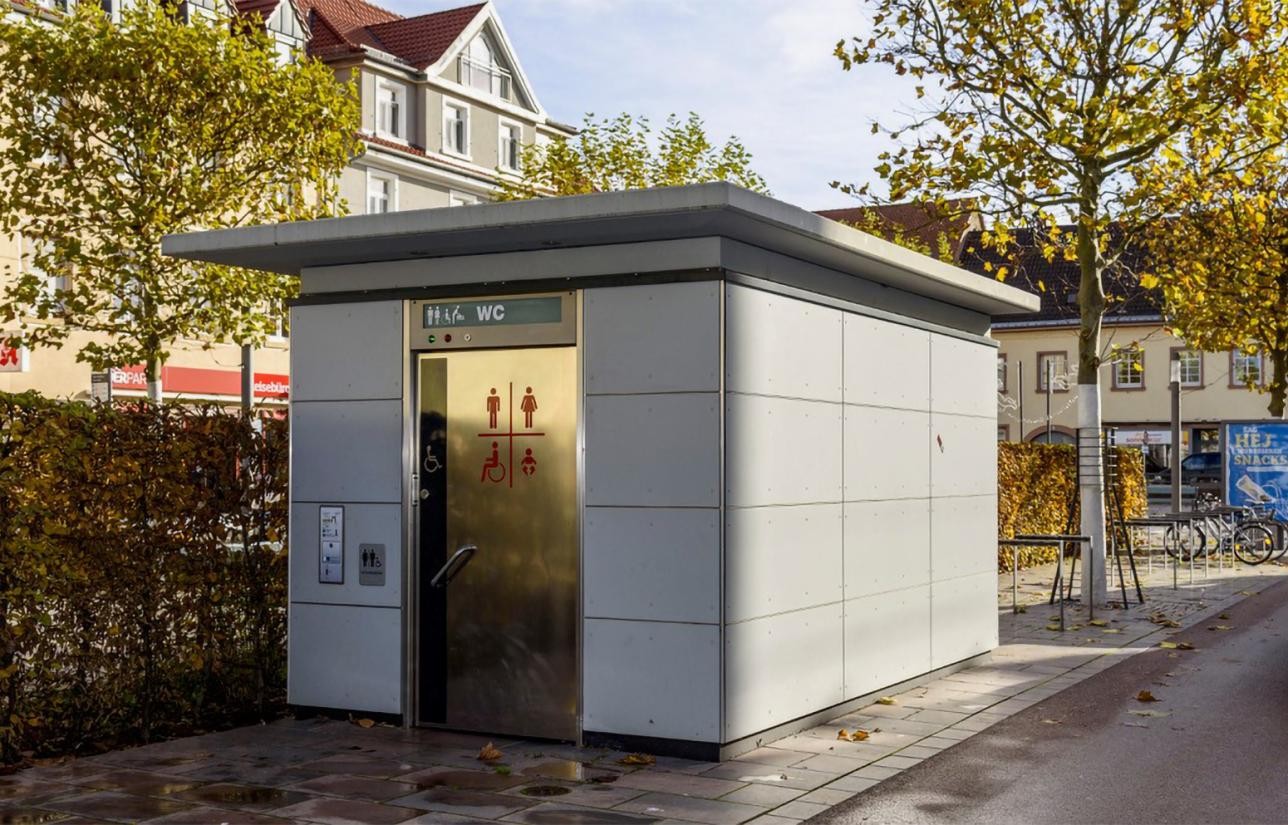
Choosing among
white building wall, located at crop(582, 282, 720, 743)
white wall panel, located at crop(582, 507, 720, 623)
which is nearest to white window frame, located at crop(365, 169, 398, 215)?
white building wall, located at crop(582, 282, 720, 743)

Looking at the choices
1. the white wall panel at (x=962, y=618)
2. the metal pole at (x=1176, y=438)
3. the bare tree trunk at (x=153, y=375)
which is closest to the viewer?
the white wall panel at (x=962, y=618)

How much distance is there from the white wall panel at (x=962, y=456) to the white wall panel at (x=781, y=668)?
234cm

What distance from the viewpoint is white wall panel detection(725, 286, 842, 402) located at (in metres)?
9.38

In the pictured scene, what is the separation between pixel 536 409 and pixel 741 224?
1855 millimetres

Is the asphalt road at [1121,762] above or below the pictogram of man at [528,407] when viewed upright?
below

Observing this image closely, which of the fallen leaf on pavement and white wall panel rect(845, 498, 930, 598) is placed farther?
white wall panel rect(845, 498, 930, 598)

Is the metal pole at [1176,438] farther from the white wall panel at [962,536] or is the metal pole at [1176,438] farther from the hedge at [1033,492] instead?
the white wall panel at [962,536]

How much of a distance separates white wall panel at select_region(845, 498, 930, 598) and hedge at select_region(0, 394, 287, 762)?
13.0 feet

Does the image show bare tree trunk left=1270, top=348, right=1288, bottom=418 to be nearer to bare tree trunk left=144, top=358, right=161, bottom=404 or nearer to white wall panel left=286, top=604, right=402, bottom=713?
bare tree trunk left=144, top=358, right=161, bottom=404

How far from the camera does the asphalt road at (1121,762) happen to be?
26.2 feet

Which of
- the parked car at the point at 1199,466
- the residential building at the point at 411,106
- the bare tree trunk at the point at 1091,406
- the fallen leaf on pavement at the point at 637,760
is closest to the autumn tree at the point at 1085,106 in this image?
the bare tree trunk at the point at 1091,406

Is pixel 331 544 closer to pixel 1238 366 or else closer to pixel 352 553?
pixel 352 553

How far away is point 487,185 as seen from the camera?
2084 inches

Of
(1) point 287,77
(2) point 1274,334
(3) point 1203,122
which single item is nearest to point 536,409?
(3) point 1203,122
